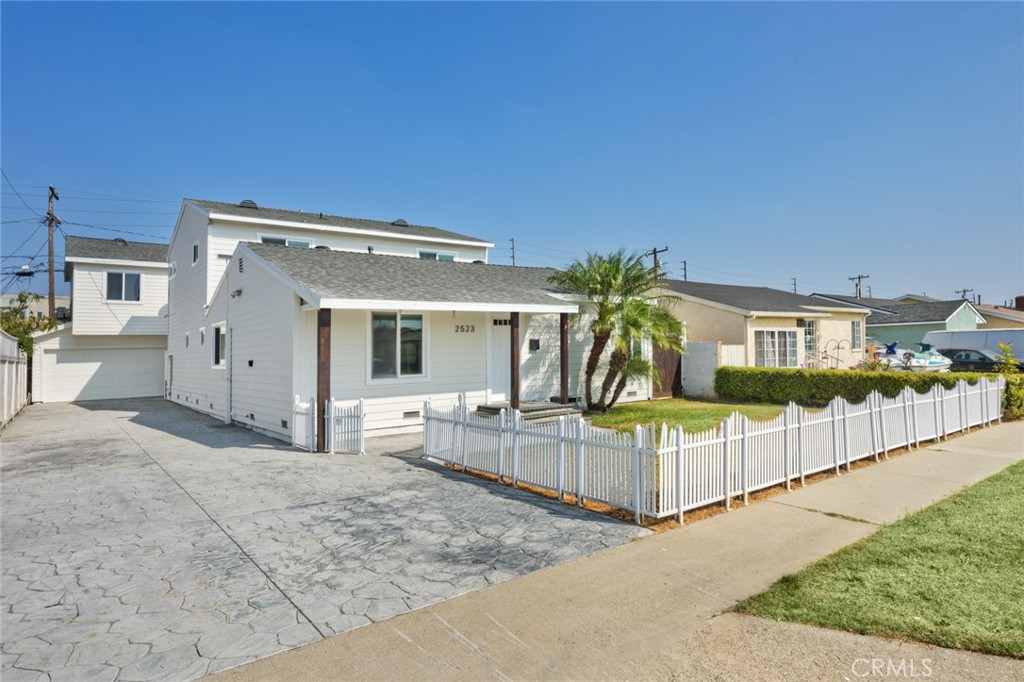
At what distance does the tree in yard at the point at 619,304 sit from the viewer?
14.9 meters

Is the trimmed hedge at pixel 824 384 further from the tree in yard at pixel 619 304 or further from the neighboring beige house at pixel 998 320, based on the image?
the neighboring beige house at pixel 998 320

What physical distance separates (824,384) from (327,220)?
1991 cm

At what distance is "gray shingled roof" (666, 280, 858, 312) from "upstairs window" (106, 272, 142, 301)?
2421cm

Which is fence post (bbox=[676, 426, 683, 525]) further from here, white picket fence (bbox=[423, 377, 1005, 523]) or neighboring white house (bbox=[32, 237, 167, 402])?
neighboring white house (bbox=[32, 237, 167, 402])

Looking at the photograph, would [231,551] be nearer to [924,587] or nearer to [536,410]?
[924,587]

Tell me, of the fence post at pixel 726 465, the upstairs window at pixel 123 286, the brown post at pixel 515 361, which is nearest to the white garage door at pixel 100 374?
the upstairs window at pixel 123 286

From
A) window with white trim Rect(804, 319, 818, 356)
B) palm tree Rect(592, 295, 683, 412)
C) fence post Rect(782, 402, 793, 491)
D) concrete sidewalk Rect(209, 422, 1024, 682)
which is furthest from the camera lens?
window with white trim Rect(804, 319, 818, 356)

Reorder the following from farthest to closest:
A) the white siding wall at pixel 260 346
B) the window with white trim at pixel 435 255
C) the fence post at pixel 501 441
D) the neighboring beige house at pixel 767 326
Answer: the window with white trim at pixel 435 255 < the neighboring beige house at pixel 767 326 < the white siding wall at pixel 260 346 < the fence post at pixel 501 441

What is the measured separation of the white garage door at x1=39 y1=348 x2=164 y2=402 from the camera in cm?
2414

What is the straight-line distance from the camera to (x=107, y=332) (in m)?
24.6

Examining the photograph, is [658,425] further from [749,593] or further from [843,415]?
[749,593]

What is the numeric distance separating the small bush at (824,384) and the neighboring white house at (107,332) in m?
25.5

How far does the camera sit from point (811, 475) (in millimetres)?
9055

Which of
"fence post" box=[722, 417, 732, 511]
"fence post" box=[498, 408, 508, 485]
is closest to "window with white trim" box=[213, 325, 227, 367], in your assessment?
"fence post" box=[498, 408, 508, 485]
